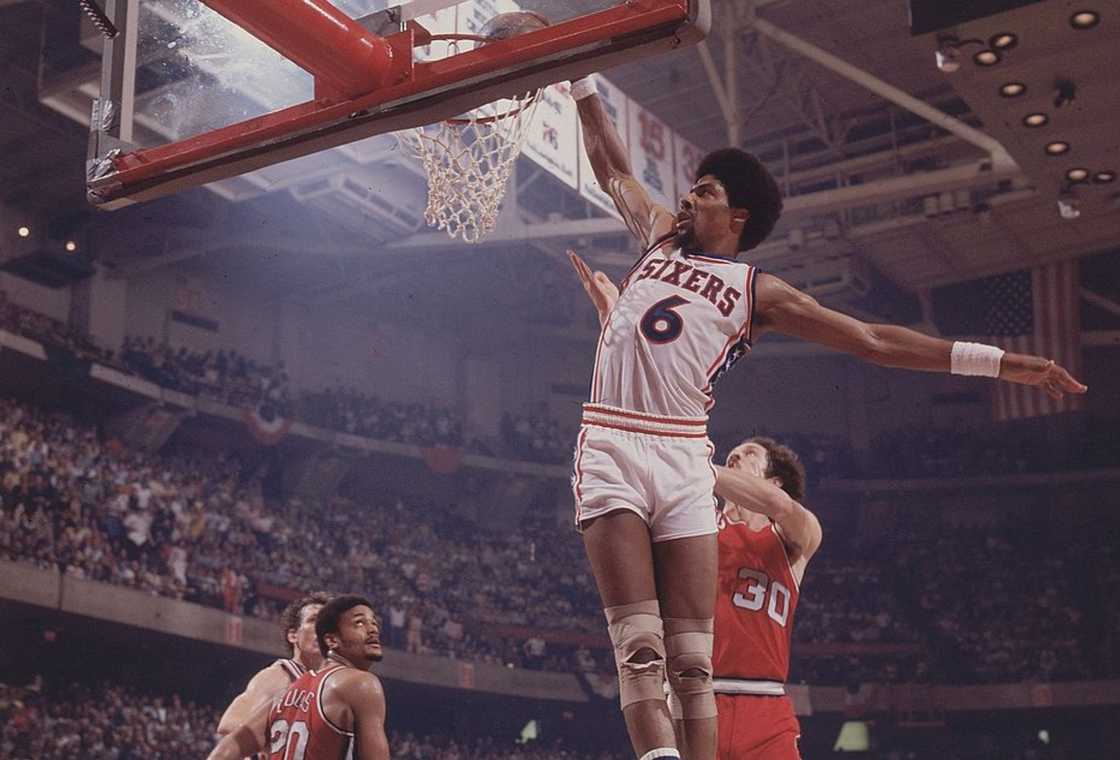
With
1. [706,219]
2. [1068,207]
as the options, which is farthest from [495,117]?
[1068,207]

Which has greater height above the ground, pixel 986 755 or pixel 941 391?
pixel 941 391

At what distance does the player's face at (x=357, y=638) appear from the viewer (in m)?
5.21

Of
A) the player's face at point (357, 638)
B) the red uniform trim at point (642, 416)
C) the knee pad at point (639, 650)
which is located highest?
the red uniform trim at point (642, 416)

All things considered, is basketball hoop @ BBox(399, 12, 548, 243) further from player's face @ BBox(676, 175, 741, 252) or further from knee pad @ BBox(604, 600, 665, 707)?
knee pad @ BBox(604, 600, 665, 707)

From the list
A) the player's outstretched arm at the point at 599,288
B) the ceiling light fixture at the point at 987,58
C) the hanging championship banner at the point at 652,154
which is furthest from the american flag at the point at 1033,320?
the player's outstretched arm at the point at 599,288

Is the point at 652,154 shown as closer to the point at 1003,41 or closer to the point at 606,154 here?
the point at 1003,41

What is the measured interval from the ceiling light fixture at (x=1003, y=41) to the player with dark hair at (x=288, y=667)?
7795mm

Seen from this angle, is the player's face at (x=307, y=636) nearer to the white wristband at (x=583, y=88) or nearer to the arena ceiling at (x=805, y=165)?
the white wristband at (x=583, y=88)

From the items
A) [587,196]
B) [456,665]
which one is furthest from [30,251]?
[587,196]

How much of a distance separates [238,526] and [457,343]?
29.9 feet

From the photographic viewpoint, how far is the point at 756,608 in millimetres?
4586

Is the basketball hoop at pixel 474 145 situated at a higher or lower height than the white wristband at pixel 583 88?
higher

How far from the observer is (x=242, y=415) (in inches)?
871

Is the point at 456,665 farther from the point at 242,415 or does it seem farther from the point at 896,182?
the point at 896,182
